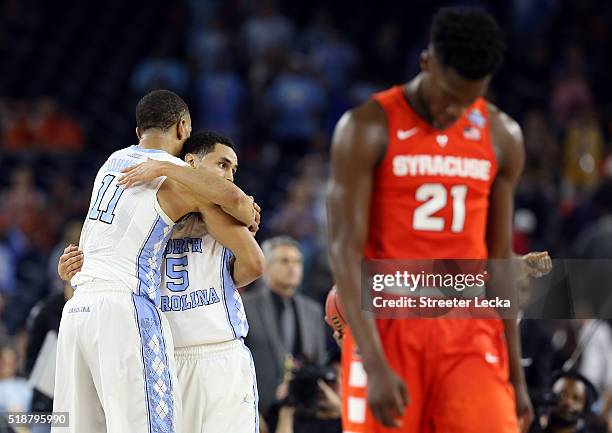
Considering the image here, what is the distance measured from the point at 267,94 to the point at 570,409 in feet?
31.8

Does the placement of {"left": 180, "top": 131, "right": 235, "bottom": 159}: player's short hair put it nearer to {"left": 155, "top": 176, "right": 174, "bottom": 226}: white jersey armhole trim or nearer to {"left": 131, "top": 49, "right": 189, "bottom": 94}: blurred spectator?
{"left": 155, "top": 176, "right": 174, "bottom": 226}: white jersey armhole trim

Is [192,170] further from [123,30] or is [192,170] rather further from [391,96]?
[123,30]

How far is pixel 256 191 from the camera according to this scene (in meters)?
15.1

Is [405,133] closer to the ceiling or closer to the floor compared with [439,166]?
closer to the ceiling

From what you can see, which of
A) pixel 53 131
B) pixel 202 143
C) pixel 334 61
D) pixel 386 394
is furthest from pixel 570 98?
pixel 386 394

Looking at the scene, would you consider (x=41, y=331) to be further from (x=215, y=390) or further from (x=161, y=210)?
(x=161, y=210)

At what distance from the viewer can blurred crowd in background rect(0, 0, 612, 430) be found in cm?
1390

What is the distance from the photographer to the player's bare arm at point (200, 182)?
5738 millimetres

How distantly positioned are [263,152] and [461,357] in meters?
11.8

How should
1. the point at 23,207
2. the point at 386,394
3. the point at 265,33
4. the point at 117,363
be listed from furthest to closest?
1. the point at 265,33
2. the point at 23,207
3. the point at 117,363
4. the point at 386,394

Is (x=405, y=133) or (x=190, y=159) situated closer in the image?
(x=405, y=133)

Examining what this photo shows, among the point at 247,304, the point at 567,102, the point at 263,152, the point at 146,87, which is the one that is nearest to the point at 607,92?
the point at 567,102

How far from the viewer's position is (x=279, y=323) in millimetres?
9406

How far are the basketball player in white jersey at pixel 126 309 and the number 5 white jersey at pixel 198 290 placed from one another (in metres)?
0.14
